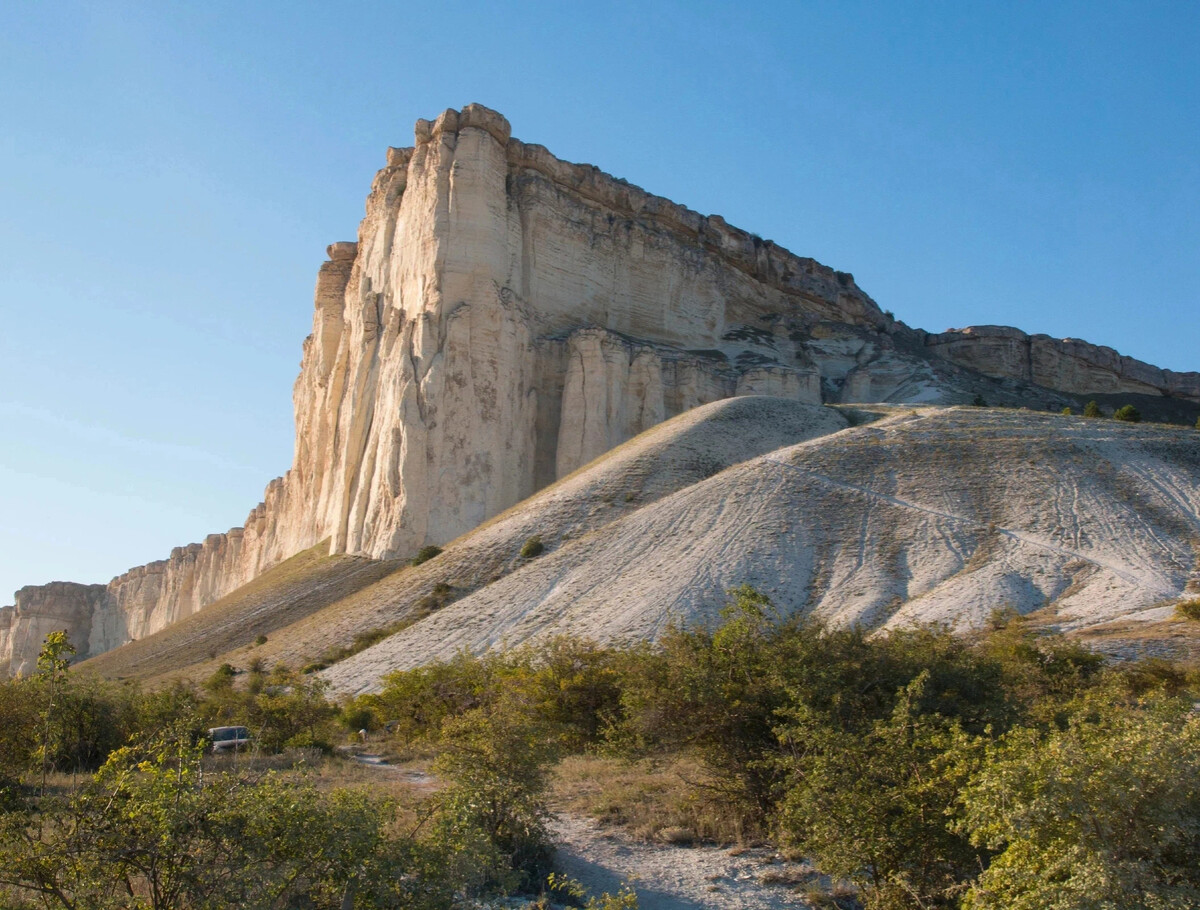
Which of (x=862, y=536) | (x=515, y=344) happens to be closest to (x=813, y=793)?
(x=862, y=536)

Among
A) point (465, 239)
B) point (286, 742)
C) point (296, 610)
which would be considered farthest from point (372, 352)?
point (286, 742)

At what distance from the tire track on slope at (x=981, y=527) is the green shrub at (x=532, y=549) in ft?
32.8

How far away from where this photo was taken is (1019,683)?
18547mm

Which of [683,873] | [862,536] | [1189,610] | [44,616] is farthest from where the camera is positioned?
[44,616]

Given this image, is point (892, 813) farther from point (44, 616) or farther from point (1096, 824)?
point (44, 616)

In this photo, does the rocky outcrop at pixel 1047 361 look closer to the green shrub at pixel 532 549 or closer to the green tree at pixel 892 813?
the green shrub at pixel 532 549

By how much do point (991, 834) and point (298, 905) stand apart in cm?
591

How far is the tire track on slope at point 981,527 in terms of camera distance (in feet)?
96.0

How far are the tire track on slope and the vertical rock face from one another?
64.9 feet

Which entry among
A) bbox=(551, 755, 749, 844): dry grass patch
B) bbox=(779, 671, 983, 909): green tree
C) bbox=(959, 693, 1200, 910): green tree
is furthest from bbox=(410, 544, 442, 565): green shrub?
bbox=(959, 693, 1200, 910): green tree

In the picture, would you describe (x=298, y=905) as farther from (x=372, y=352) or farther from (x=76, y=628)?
(x=76, y=628)

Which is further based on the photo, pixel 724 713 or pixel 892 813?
pixel 724 713

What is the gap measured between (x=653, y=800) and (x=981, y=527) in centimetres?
2333

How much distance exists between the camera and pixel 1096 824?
791cm
